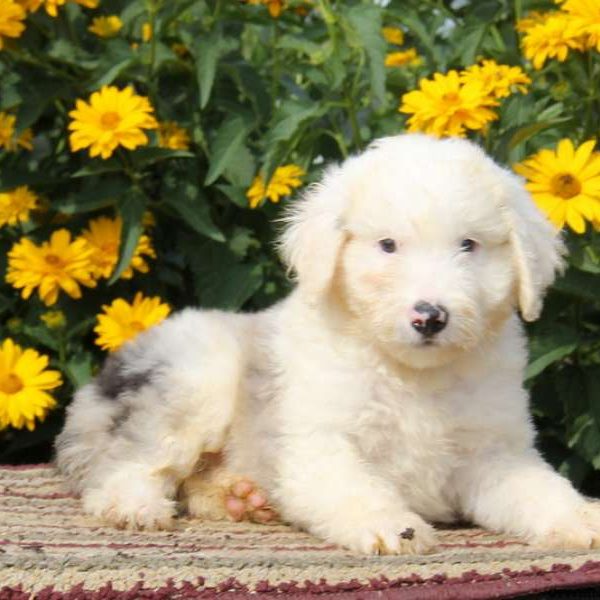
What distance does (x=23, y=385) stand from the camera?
542 cm

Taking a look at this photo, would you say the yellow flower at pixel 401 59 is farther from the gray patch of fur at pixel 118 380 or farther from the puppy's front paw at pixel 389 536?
the puppy's front paw at pixel 389 536

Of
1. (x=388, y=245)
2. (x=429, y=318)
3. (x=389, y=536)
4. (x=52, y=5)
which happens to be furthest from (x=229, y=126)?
(x=389, y=536)

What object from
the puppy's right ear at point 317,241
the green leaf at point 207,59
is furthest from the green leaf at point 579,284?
the green leaf at point 207,59

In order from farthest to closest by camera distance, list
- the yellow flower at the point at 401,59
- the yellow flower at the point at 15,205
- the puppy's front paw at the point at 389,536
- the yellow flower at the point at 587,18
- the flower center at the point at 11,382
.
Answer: the yellow flower at the point at 401,59
the yellow flower at the point at 15,205
the flower center at the point at 11,382
the yellow flower at the point at 587,18
the puppy's front paw at the point at 389,536

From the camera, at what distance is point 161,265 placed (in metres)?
5.97

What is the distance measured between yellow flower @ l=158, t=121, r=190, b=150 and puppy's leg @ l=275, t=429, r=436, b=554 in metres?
1.84

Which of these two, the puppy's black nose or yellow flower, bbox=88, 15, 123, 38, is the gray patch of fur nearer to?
the puppy's black nose

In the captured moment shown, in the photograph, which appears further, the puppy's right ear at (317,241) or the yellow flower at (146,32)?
the yellow flower at (146,32)

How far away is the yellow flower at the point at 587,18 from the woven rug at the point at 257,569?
1.83m

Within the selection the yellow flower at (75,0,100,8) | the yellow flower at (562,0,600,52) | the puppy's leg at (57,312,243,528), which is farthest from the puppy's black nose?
the yellow flower at (75,0,100,8)

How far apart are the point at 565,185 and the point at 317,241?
111 centimetres

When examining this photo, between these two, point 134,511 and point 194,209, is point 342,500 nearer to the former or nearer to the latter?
point 134,511

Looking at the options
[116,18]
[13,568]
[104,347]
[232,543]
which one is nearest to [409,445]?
[232,543]

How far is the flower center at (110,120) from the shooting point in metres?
5.35
